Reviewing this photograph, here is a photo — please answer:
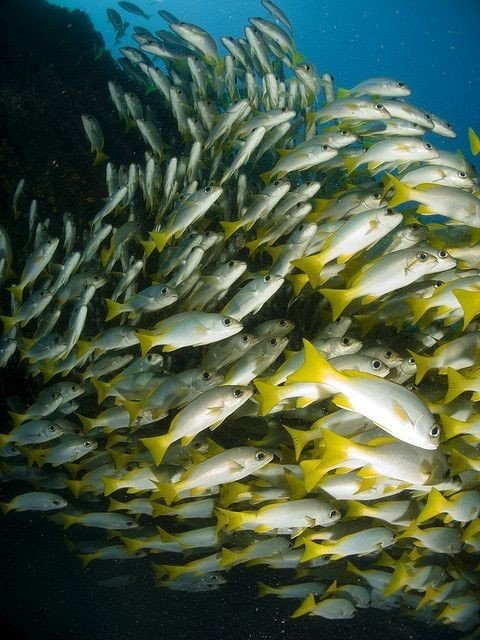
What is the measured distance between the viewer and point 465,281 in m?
3.28

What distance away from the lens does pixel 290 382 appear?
2.75m

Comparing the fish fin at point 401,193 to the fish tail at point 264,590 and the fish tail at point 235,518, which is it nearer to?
the fish tail at point 235,518

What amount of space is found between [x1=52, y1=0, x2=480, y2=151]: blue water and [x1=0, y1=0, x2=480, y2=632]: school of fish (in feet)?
→ 372

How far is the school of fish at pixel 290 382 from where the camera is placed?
327cm

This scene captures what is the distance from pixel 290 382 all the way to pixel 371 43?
176 metres

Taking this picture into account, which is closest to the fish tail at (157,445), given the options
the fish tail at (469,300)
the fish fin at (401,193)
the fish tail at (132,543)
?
the fish tail at (132,543)

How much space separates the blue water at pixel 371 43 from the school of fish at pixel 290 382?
11343 cm

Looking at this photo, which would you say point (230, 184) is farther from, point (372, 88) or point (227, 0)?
point (227, 0)

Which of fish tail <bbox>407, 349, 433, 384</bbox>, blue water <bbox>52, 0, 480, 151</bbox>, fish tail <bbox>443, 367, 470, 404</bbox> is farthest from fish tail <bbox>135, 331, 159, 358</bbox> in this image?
blue water <bbox>52, 0, 480, 151</bbox>

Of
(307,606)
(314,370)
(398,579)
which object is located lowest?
(307,606)

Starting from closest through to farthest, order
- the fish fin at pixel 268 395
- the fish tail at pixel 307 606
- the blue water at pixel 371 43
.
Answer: the fish fin at pixel 268 395, the fish tail at pixel 307 606, the blue water at pixel 371 43

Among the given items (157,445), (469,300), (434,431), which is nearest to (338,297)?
(469,300)

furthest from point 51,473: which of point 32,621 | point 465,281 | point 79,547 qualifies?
point 465,281

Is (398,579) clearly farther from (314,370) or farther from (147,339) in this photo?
(147,339)
